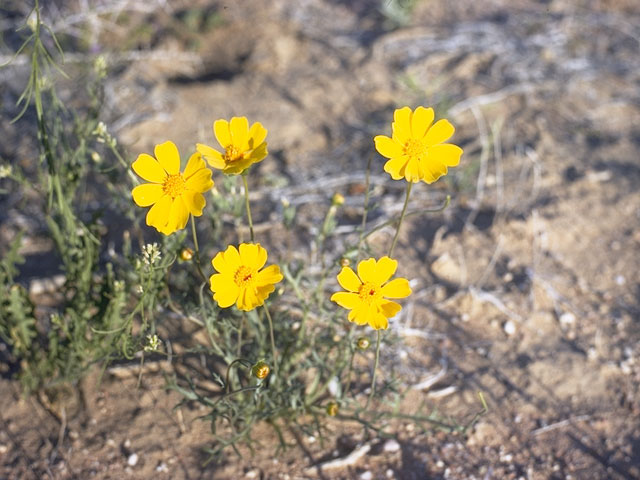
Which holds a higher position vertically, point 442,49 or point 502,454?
point 442,49

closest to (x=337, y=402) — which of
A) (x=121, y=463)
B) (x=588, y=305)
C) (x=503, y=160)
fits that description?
(x=121, y=463)

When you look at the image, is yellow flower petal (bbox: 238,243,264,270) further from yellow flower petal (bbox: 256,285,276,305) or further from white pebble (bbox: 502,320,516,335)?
white pebble (bbox: 502,320,516,335)

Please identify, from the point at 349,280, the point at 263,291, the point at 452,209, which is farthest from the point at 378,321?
the point at 452,209

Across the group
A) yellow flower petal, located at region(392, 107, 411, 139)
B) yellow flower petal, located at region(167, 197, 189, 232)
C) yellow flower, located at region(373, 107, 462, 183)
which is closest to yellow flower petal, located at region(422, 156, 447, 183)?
yellow flower, located at region(373, 107, 462, 183)

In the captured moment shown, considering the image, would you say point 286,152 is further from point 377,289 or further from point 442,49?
point 377,289

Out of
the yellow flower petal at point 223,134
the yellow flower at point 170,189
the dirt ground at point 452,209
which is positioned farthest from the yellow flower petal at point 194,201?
the dirt ground at point 452,209

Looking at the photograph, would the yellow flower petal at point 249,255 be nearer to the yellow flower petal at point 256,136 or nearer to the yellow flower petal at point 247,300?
the yellow flower petal at point 247,300
